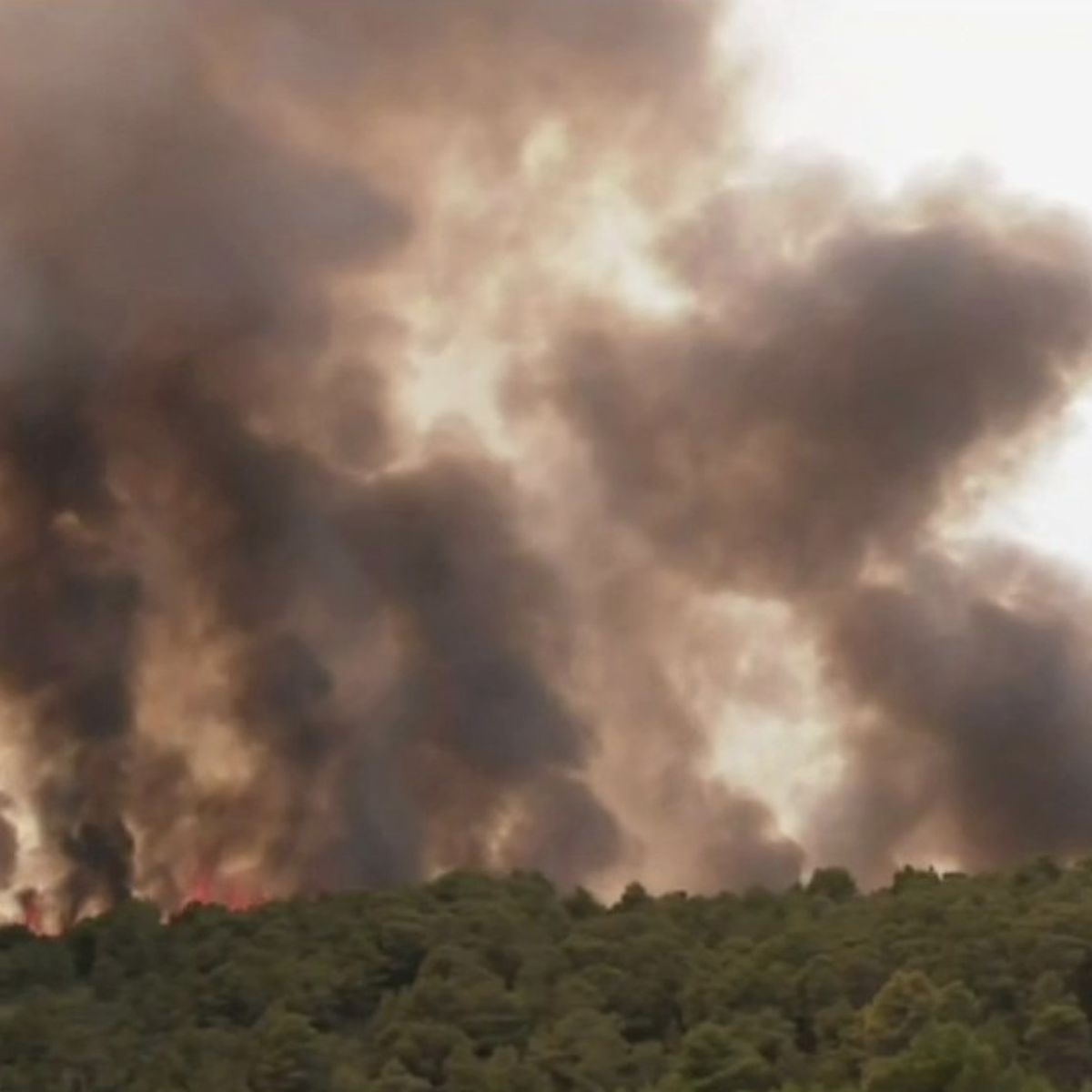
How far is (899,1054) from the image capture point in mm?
46594

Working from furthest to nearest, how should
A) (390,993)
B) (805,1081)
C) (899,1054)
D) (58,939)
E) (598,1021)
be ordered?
(58,939), (390,993), (598,1021), (805,1081), (899,1054)

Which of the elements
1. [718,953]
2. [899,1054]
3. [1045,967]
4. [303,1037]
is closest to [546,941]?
[718,953]

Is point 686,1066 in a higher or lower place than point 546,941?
lower

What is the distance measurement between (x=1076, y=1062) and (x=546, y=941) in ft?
46.6

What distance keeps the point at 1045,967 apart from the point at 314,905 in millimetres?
20562

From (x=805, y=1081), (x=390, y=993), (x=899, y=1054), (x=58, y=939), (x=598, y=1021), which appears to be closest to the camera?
(x=899, y=1054)

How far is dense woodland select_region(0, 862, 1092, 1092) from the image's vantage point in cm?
5178

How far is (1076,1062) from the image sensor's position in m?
52.4

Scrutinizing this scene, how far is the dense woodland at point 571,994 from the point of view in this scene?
51781 mm

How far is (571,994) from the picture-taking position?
57562mm

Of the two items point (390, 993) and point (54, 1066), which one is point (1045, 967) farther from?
point (54, 1066)

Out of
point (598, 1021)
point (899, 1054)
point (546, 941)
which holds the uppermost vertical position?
point (546, 941)

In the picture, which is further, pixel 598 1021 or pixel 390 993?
pixel 390 993

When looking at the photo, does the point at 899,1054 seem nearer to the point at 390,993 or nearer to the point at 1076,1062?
the point at 1076,1062
